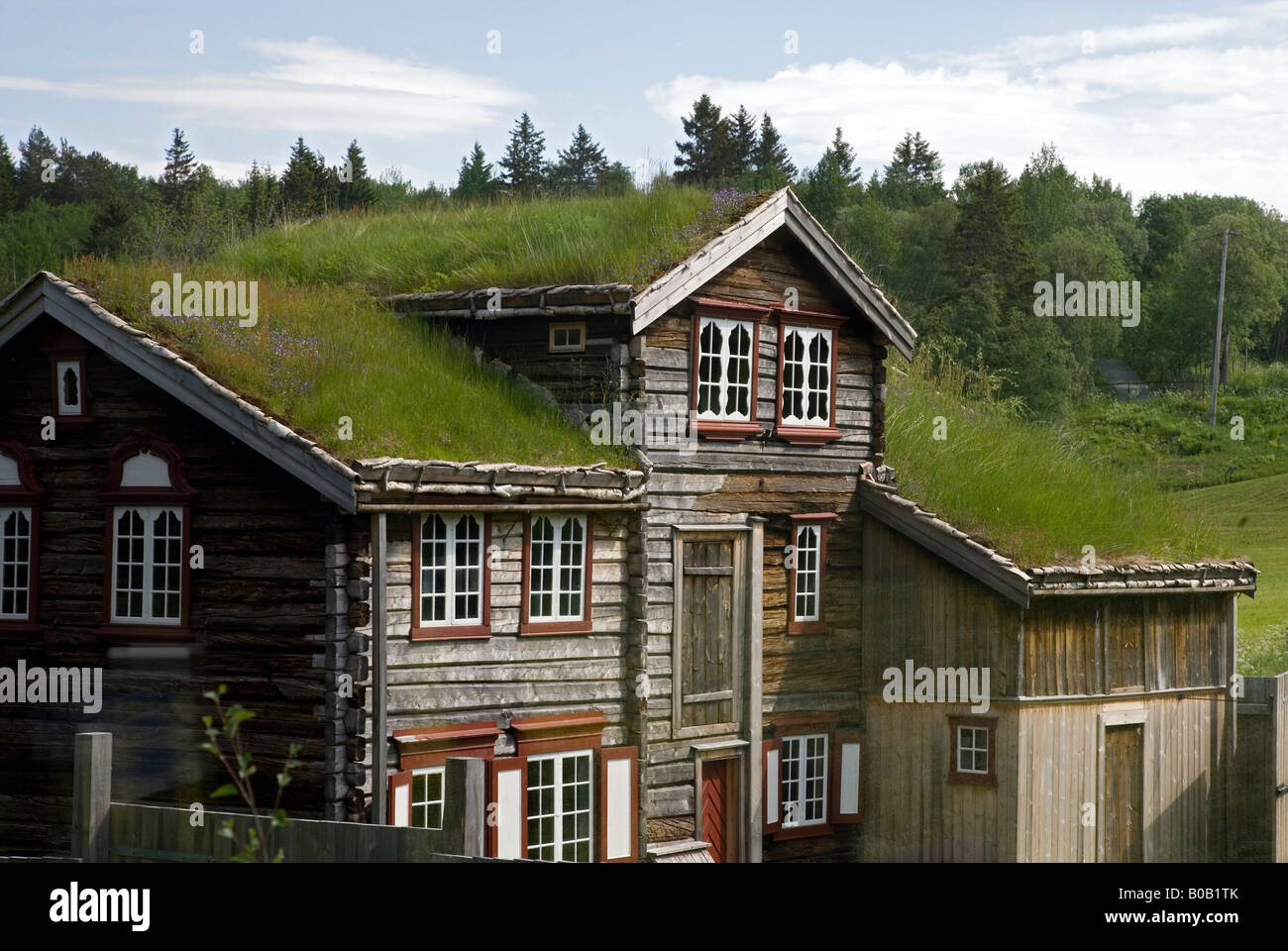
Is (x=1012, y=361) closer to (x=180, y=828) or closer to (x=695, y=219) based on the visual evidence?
(x=695, y=219)

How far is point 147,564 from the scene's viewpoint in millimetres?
16516

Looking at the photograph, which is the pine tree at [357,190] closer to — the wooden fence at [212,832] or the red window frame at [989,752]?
the red window frame at [989,752]

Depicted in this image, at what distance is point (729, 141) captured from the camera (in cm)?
7225

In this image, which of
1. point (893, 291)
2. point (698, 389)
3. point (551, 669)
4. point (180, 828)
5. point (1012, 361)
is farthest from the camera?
point (893, 291)

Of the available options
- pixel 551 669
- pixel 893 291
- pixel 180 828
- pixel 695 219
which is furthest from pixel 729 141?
pixel 180 828

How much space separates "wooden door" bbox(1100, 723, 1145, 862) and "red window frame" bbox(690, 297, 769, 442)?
7122 mm

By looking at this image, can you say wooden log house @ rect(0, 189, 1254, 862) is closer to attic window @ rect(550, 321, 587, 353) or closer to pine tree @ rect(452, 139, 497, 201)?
attic window @ rect(550, 321, 587, 353)

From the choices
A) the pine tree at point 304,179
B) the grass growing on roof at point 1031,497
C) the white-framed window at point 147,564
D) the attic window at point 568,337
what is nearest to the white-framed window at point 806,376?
the grass growing on roof at point 1031,497

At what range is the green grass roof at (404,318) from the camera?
16688mm

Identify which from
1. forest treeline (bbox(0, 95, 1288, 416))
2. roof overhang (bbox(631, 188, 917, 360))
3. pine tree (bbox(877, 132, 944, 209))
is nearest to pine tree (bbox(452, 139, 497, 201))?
forest treeline (bbox(0, 95, 1288, 416))

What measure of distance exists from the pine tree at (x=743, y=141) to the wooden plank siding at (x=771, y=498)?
170 ft

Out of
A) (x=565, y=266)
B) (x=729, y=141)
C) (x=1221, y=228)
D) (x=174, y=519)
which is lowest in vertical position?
(x=174, y=519)

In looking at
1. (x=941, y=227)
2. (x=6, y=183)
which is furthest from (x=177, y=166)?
(x=941, y=227)

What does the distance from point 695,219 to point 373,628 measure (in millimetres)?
8184
